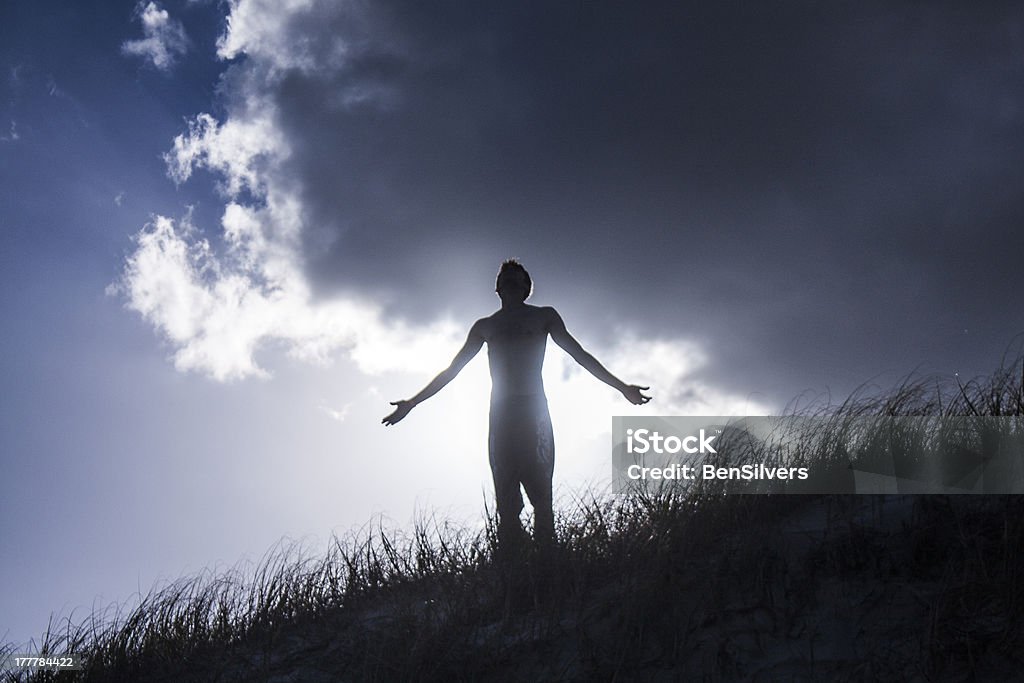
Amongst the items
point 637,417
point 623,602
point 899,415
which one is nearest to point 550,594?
point 623,602

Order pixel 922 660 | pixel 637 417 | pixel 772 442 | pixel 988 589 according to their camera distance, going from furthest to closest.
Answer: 1. pixel 637 417
2. pixel 772 442
3. pixel 988 589
4. pixel 922 660

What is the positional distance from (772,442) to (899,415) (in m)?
0.97

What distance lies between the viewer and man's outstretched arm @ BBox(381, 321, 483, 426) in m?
6.25

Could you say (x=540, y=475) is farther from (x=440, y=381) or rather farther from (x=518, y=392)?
(x=440, y=381)

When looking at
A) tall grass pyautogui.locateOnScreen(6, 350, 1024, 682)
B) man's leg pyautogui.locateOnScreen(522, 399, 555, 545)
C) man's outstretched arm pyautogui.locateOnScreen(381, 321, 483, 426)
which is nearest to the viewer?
tall grass pyautogui.locateOnScreen(6, 350, 1024, 682)

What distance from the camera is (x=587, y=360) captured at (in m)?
6.16

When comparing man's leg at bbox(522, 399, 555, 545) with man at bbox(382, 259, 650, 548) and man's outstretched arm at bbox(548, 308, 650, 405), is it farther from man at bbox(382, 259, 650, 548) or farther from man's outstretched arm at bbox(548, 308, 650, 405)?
man's outstretched arm at bbox(548, 308, 650, 405)

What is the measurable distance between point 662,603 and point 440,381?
2608 millimetres

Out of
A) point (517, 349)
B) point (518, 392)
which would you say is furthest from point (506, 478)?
point (517, 349)

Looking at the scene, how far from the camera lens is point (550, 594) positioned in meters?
4.86

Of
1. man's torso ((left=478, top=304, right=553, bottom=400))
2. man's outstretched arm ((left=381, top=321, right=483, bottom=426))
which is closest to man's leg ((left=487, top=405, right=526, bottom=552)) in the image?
man's torso ((left=478, top=304, right=553, bottom=400))

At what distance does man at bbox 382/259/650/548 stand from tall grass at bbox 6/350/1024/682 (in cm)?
27

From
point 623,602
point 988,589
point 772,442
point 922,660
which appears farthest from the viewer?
point 772,442

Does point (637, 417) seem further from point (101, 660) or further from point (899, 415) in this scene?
point (101, 660)
